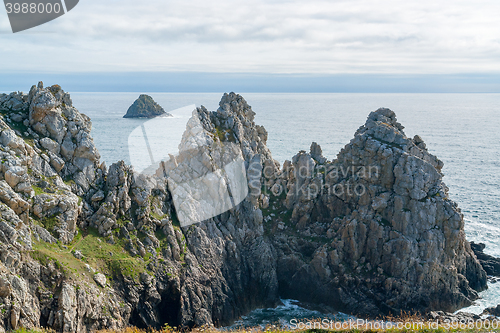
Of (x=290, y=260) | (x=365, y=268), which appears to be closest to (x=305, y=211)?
(x=290, y=260)

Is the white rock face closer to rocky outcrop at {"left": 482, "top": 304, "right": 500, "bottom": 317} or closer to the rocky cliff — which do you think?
the rocky cliff

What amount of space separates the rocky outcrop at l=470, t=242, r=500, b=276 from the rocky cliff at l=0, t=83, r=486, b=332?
4862mm

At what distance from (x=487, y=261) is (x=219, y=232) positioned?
38971 mm

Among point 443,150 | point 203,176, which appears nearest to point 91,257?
point 203,176

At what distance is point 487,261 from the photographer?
58.0 m

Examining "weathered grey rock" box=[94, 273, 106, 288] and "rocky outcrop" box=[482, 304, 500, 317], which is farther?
"rocky outcrop" box=[482, 304, 500, 317]

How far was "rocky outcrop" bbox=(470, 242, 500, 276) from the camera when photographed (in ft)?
186

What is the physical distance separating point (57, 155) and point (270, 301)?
2890cm

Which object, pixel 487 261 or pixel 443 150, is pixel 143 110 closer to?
pixel 443 150

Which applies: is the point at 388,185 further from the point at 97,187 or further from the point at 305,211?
the point at 97,187

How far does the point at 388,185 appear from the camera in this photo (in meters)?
51.1

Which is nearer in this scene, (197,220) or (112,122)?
(197,220)

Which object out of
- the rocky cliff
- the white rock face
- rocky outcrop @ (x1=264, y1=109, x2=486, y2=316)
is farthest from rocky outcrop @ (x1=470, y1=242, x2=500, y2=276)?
the white rock face

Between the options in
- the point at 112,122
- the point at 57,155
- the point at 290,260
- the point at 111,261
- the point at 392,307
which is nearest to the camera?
the point at 111,261
